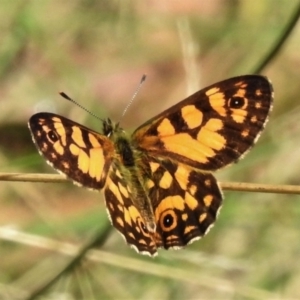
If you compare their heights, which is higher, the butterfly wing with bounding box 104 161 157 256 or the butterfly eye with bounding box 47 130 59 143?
the butterfly eye with bounding box 47 130 59 143

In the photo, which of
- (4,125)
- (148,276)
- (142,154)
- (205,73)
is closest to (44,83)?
(4,125)

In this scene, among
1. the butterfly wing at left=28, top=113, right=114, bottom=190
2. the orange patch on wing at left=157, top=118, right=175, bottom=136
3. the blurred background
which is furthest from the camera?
the blurred background

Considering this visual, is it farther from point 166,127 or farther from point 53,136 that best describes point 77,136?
point 166,127

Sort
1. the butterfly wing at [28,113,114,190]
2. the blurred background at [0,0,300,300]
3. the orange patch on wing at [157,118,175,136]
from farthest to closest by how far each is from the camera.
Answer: the blurred background at [0,0,300,300] → the orange patch on wing at [157,118,175,136] → the butterfly wing at [28,113,114,190]

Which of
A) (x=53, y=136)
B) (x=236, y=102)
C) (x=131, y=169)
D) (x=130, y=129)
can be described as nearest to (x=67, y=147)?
(x=53, y=136)

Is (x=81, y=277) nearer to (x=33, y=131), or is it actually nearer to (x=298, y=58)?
(x=33, y=131)

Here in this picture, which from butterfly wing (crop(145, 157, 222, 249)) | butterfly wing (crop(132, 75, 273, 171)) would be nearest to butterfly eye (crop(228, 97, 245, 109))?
butterfly wing (crop(132, 75, 273, 171))

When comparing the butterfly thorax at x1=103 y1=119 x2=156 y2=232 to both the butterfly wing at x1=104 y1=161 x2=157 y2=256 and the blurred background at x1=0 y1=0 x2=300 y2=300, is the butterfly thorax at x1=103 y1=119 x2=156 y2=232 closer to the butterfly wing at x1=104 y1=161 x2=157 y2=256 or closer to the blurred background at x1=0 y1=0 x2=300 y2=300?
the butterfly wing at x1=104 y1=161 x2=157 y2=256

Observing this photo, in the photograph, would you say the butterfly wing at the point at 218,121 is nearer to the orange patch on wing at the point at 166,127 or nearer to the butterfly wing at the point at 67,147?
the orange patch on wing at the point at 166,127

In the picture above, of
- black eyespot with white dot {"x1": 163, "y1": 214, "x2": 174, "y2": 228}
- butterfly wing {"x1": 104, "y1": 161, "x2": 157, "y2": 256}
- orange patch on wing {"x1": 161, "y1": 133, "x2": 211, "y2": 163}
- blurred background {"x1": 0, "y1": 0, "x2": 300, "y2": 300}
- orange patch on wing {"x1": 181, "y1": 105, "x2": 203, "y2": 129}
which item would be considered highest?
orange patch on wing {"x1": 181, "y1": 105, "x2": 203, "y2": 129}
